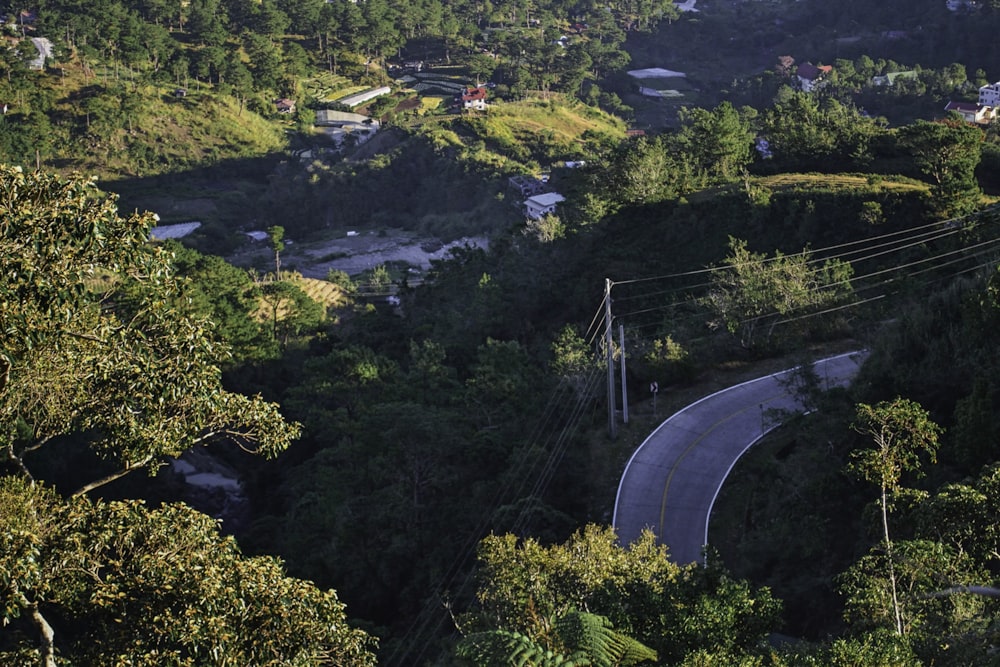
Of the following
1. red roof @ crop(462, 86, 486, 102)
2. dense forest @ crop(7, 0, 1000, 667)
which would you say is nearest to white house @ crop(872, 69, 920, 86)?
dense forest @ crop(7, 0, 1000, 667)

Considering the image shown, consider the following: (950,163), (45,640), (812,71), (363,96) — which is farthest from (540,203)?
(45,640)

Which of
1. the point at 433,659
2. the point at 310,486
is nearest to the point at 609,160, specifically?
the point at 310,486

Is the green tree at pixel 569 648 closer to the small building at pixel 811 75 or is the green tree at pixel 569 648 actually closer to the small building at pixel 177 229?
the small building at pixel 177 229

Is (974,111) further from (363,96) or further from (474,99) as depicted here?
(363,96)

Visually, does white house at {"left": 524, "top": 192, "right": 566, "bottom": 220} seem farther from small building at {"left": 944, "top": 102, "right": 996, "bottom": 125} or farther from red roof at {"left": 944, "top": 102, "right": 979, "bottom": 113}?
red roof at {"left": 944, "top": 102, "right": 979, "bottom": 113}

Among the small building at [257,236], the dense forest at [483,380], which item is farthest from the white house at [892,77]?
the small building at [257,236]

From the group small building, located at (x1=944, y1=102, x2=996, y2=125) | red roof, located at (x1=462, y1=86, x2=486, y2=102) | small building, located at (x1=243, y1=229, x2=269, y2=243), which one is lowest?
small building, located at (x1=243, y1=229, x2=269, y2=243)
